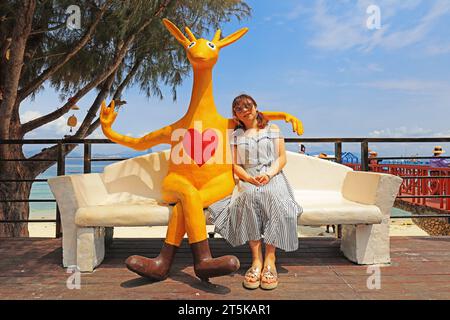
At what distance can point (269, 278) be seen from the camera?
1.86m

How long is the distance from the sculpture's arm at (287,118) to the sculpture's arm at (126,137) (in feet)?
2.28

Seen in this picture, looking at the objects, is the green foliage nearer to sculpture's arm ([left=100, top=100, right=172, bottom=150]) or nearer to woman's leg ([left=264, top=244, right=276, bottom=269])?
sculpture's arm ([left=100, top=100, right=172, bottom=150])

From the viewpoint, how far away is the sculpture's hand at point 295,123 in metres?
2.34

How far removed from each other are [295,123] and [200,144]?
0.65m

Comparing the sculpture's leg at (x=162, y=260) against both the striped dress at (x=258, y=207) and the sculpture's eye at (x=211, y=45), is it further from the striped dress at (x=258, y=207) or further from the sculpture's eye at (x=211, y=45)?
the sculpture's eye at (x=211, y=45)

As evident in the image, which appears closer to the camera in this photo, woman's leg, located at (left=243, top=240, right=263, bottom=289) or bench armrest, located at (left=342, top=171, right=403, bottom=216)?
woman's leg, located at (left=243, top=240, right=263, bottom=289)

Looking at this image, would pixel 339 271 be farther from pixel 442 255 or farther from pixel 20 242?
pixel 20 242

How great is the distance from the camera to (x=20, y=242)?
2.93 m

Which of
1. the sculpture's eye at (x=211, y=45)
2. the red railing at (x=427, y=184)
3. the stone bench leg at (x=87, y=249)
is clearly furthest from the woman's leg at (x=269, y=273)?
the red railing at (x=427, y=184)

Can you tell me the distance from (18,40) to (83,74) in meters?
1.71

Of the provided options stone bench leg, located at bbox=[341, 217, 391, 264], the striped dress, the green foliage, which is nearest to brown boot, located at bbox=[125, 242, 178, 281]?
the striped dress

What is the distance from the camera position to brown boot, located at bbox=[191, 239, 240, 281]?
175cm
